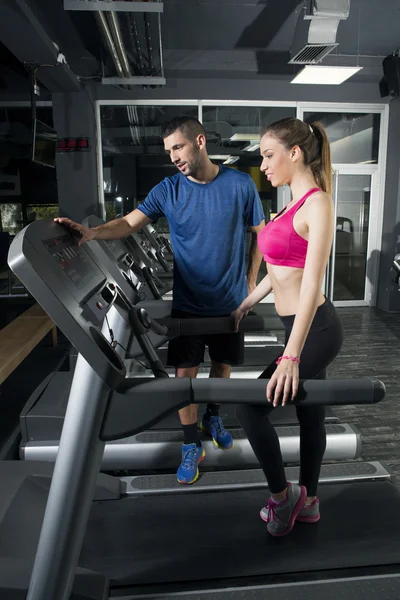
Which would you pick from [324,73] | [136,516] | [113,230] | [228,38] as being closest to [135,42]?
[228,38]

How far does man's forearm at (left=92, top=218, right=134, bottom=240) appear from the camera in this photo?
1485 mm

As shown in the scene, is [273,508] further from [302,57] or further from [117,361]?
[302,57]

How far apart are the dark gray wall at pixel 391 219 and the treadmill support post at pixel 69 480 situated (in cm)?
542

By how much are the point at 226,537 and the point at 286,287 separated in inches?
33.9

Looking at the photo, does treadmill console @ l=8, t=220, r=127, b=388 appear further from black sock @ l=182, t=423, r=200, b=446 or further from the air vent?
the air vent

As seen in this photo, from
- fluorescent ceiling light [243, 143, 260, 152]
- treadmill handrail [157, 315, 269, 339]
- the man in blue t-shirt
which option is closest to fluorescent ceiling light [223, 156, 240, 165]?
fluorescent ceiling light [243, 143, 260, 152]

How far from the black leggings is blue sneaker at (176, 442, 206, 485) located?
0.53m

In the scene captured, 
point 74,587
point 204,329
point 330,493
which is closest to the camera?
point 74,587

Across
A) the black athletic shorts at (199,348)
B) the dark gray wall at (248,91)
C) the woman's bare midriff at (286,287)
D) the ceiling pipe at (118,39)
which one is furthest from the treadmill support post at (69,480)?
the dark gray wall at (248,91)

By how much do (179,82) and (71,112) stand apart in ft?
4.28

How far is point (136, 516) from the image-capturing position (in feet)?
5.45

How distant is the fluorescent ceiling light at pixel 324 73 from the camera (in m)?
4.23

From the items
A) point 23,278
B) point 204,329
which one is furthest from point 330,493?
point 23,278

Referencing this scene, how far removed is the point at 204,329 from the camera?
1677 millimetres
